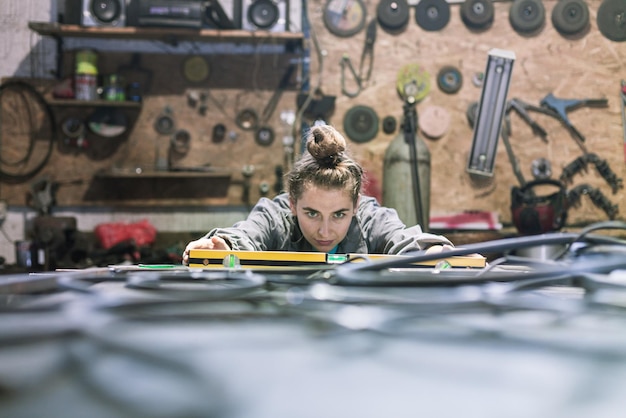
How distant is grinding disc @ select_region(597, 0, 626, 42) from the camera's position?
11.0ft

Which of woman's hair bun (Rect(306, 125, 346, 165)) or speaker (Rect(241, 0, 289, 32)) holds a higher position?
speaker (Rect(241, 0, 289, 32))

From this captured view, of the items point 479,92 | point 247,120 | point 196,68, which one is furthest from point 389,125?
point 196,68

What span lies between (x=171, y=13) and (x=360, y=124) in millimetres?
1229

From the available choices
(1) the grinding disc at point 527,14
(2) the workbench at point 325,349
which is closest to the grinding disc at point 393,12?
(1) the grinding disc at point 527,14

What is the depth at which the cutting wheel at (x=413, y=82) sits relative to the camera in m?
3.32

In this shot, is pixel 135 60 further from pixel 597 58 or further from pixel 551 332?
pixel 551 332

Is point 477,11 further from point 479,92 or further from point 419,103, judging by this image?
point 419,103

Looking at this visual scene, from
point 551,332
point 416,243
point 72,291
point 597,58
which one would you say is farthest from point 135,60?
point 551,332

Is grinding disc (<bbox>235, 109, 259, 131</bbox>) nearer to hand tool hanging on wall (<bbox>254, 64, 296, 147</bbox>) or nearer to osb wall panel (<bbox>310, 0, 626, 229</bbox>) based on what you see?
hand tool hanging on wall (<bbox>254, 64, 296, 147</bbox>)

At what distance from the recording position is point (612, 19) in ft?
11.0

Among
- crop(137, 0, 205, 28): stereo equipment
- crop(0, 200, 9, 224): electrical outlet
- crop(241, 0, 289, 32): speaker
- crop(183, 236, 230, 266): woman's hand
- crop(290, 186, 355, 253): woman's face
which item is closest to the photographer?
crop(183, 236, 230, 266): woman's hand

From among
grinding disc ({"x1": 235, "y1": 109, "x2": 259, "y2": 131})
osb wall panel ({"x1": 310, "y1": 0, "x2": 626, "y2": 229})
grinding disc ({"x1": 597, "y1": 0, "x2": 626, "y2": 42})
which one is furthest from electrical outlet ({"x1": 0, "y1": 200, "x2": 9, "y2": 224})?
grinding disc ({"x1": 597, "y1": 0, "x2": 626, "y2": 42})

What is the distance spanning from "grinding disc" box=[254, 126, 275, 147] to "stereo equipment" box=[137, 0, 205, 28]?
2.28ft

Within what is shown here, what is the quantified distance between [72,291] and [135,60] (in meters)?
3.13
